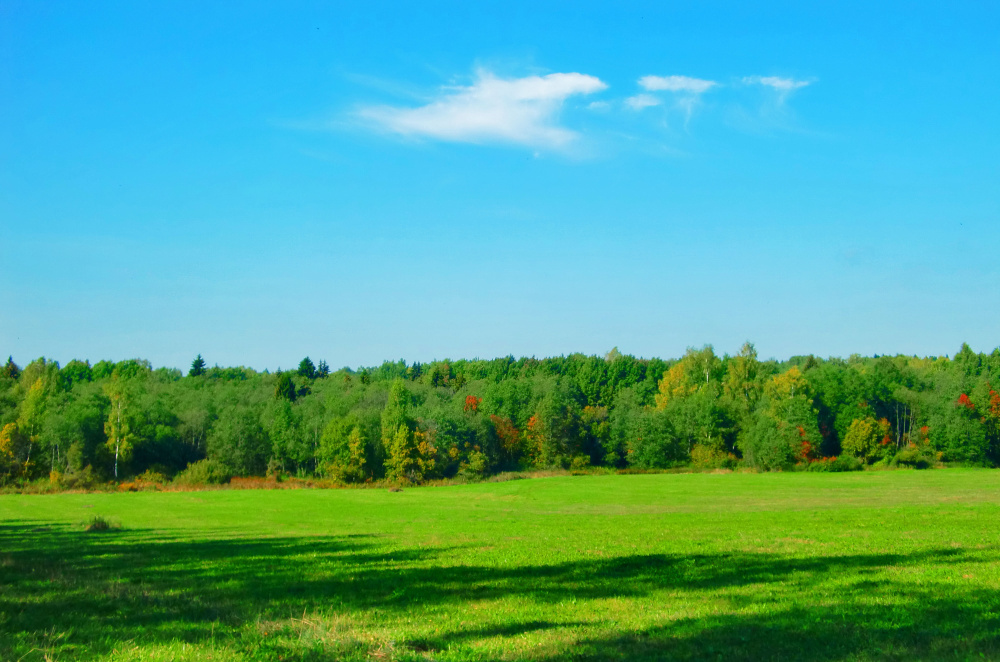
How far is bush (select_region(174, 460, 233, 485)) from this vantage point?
96.8 meters

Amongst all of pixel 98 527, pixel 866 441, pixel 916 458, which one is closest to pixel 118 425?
pixel 98 527

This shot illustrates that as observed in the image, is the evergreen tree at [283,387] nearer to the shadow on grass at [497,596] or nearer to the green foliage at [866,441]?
the green foliage at [866,441]

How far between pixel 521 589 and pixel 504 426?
104453 millimetres

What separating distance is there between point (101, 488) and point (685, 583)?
90037 mm

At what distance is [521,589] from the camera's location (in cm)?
1650

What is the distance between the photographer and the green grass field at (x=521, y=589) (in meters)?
10.5

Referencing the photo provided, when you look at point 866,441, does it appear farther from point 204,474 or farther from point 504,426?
point 204,474

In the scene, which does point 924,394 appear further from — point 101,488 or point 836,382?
point 101,488

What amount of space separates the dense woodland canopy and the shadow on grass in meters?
78.6

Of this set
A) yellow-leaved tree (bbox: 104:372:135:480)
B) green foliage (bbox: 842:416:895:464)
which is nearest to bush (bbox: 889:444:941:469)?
green foliage (bbox: 842:416:895:464)

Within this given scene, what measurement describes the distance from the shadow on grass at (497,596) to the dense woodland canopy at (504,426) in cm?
7863

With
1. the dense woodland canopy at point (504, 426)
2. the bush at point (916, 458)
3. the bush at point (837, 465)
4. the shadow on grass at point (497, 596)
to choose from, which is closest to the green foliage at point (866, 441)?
the dense woodland canopy at point (504, 426)

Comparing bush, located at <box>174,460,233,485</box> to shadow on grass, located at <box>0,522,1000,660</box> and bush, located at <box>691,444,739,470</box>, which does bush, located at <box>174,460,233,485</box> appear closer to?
bush, located at <box>691,444,739,470</box>

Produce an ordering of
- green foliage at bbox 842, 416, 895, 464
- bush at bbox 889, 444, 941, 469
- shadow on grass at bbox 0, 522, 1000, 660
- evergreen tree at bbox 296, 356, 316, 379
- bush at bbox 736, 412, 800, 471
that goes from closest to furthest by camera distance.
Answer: shadow on grass at bbox 0, 522, 1000, 660, bush at bbox 736, 412, 800, 471, bush at bbox 889, 444, 941, 469, green foliage at bbox 842, 416, 895, 464, evergreen tree at bbox 296, 356, 316, 379
